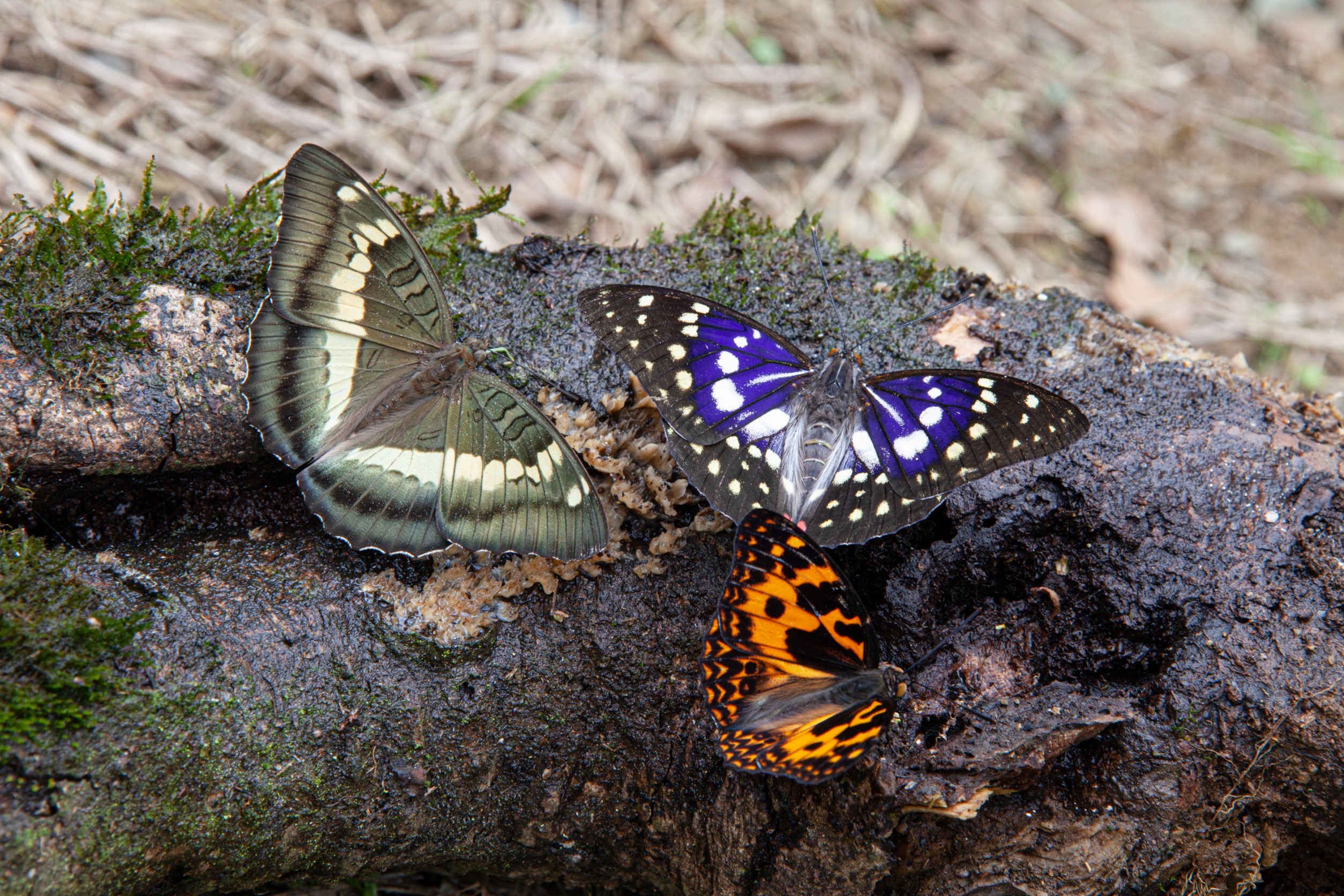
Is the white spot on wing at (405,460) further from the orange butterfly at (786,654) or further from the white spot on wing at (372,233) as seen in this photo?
the orange butterfly at (786,654)

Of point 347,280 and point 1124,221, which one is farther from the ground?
point 347,280

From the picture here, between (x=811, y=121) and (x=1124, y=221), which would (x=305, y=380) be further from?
(x=1124, y=221)

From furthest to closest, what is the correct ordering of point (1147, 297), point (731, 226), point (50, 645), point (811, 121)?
point (811, 121) → point (1147, 297) → point (731, 226) → point (50, 645)

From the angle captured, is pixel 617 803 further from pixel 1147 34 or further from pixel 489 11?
pixel 1147 34

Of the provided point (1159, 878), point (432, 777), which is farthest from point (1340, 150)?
point (432, 777)

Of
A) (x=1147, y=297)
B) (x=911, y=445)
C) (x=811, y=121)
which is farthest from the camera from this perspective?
(x=811, y=121)

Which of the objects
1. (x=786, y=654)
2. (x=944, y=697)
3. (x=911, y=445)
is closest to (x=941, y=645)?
(x=944, y=697)
